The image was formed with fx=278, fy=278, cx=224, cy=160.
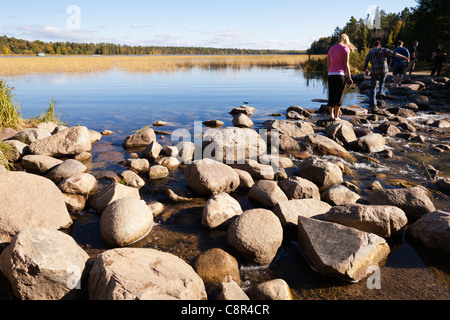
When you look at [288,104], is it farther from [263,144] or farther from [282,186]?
[282,186]

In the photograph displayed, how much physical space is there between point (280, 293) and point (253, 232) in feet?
2.96

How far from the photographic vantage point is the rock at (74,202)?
4.45m

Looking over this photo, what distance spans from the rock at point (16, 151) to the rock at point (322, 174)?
Answer: 6318mm

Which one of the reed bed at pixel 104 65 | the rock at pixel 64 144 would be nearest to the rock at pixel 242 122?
the rock at pixel 64 144

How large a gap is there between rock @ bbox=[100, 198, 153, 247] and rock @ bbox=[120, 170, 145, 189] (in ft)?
4.72

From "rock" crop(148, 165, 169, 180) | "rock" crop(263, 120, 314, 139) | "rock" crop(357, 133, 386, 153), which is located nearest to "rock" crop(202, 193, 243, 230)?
"rock" crop(148, 165, 169, 180)

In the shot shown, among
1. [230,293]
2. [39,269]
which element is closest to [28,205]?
[39,269]

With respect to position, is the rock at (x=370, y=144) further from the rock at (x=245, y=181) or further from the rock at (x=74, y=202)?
the rock at (x=74, y=202)

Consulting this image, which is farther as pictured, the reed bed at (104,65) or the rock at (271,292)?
the reed bed at (104,65)

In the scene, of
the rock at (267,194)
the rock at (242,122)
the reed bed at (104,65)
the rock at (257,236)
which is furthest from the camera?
the reed bed at (104,65)

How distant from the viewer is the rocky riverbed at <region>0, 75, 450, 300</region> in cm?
274
